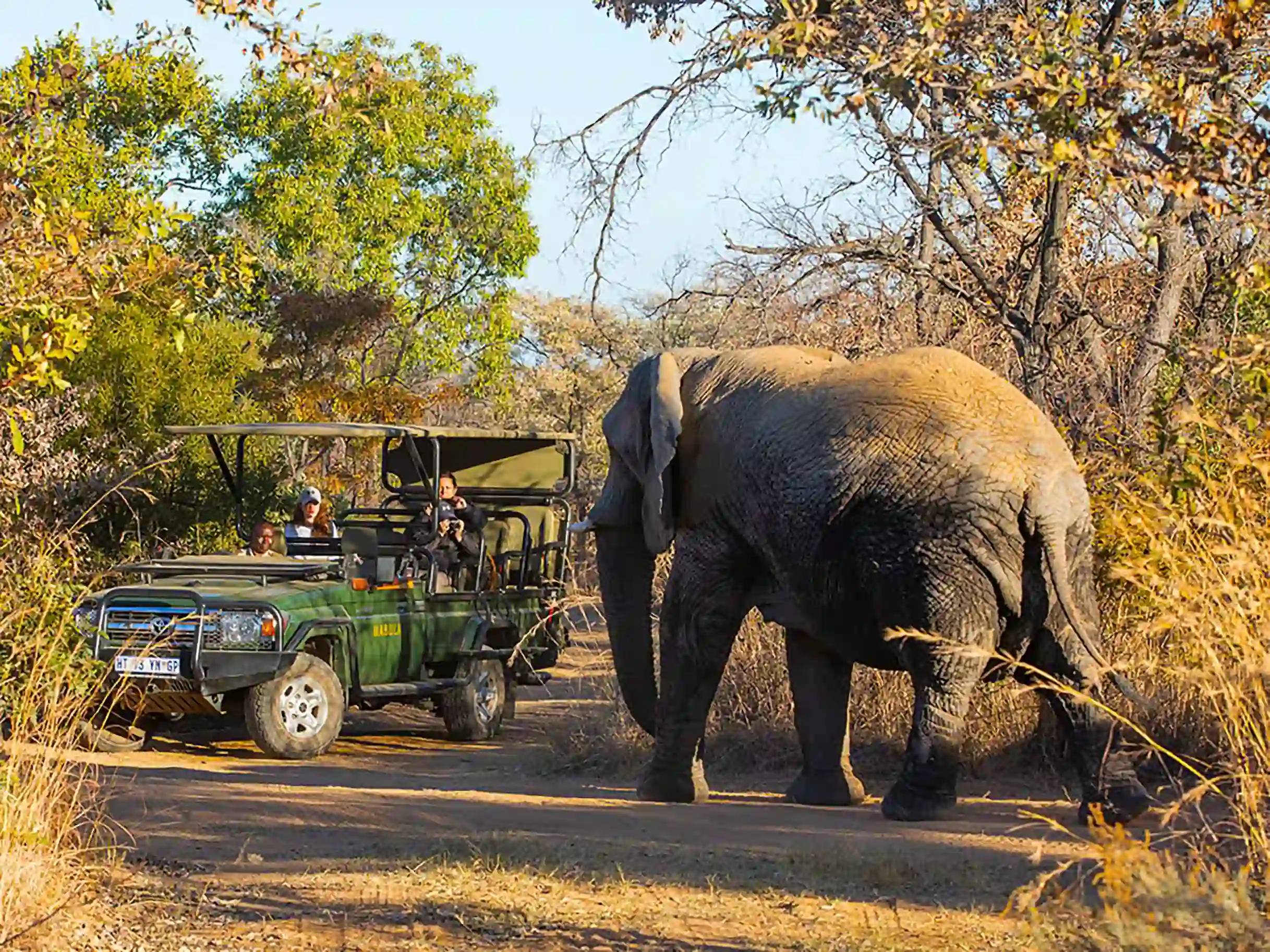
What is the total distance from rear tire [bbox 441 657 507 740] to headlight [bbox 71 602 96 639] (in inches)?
106

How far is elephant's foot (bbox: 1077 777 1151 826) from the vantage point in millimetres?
9336

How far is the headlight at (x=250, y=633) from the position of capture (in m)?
13.0

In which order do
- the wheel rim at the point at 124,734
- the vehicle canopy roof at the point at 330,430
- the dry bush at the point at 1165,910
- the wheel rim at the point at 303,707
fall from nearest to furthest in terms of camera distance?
1. the dry bush at the point at 1165,910
2. the wheel rim at the point at 303,707
3. the wheel rim at the point at 124,734
4. the vehicle canopy roof at the point at 330,430

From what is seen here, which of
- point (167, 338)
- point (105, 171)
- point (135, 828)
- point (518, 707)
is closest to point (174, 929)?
point (135, 828)

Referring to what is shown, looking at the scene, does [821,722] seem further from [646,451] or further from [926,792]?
[646,451]

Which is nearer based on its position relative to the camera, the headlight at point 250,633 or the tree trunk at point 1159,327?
the tree trunk at point 1159,327

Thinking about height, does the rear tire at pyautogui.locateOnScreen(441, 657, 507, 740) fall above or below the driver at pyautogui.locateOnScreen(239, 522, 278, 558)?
below

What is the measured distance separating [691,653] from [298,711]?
3.72 m

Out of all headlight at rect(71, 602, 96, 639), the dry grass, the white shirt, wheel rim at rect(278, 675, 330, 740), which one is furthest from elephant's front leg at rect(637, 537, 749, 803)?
the white shirt

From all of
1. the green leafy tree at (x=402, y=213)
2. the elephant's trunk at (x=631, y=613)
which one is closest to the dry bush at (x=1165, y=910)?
the elephant's trunk at (x=631, y=613)

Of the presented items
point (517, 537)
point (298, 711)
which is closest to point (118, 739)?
point (298, 711)

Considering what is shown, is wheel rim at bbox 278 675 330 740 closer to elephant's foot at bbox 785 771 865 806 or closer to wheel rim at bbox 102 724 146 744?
wheel rim at bbox 102 724 146 744

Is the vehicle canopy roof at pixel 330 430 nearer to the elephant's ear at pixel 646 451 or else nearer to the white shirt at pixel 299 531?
the white shirt at pixel 299 531

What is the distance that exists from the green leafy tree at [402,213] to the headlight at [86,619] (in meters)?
15.5
